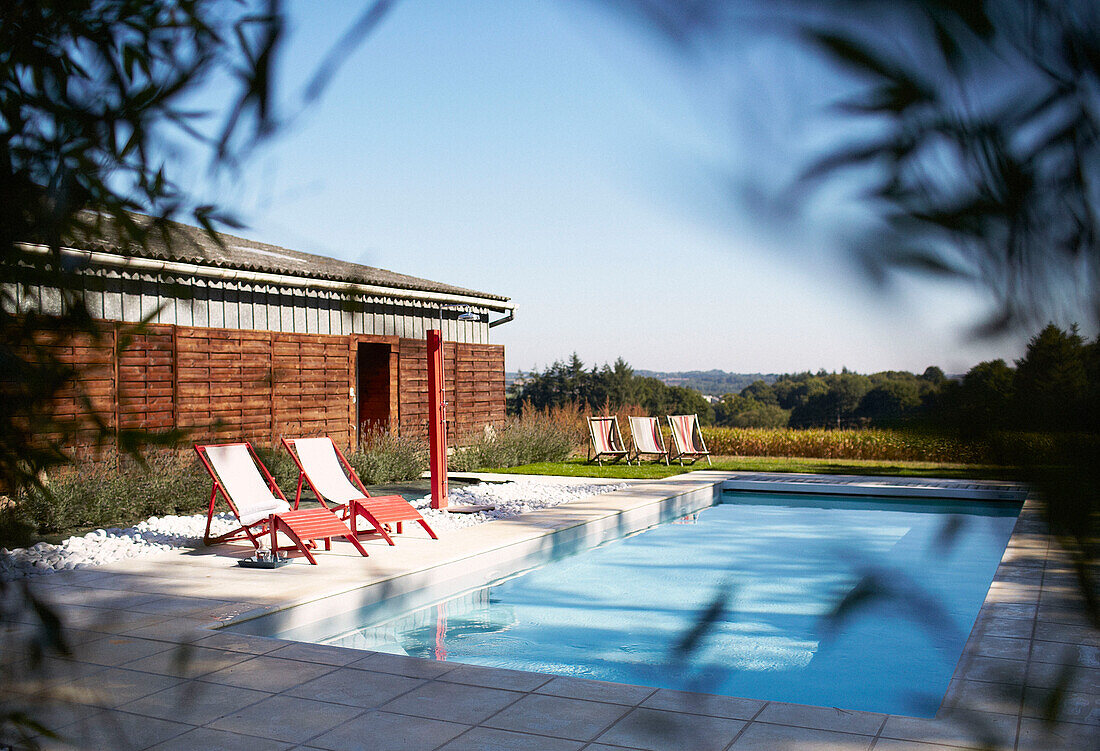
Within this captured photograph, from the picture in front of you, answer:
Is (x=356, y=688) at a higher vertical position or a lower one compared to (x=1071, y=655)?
lower

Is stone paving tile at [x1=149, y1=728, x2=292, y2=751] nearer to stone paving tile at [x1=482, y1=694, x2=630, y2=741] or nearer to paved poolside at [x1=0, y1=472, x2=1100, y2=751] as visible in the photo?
paved poolside at [x1=0, y1=472, x2=1100, y2=751]

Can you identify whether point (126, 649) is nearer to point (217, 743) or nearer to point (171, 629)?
point (171, 629)

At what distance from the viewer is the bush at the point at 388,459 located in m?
10.7

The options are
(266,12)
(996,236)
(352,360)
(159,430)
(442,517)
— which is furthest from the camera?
(352,360)

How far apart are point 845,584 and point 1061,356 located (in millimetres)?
192

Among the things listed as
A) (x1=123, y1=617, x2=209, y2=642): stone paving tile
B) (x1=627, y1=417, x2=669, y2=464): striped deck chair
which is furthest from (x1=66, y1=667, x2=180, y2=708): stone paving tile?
(x1=627, y1=417, x2=669, y2=464): striped deck chair

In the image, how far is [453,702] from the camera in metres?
3.56

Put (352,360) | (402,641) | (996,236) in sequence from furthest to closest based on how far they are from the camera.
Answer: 1. (352,360)
2. (402,641)
3. (996,236)

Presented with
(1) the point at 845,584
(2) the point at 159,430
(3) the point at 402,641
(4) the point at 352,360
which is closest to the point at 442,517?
(3) the point at 402,641

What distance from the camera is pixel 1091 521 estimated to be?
0.51 meters

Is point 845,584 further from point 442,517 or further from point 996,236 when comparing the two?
point 442,517

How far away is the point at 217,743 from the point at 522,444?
35.9 ft

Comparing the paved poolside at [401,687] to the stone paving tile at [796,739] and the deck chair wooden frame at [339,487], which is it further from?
the deck chair wooden frame at [339,487]

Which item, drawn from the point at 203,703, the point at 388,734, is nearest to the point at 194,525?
the point at 203,703
